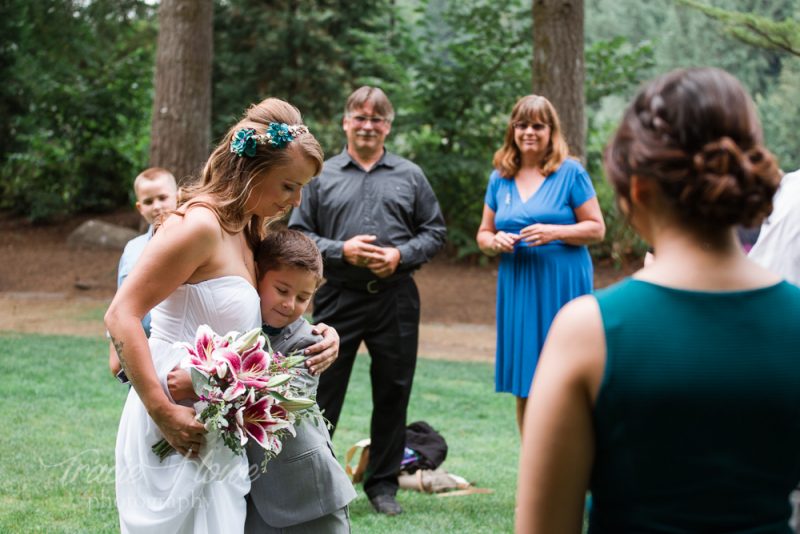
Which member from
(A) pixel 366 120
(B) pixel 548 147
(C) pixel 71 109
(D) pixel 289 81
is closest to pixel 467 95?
(D) pixel 289 81

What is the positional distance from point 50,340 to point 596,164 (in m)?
10.7

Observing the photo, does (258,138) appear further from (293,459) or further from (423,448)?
(423,448)

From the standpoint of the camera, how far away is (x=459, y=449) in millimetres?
7312

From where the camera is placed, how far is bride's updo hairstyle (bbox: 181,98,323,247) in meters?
2.99

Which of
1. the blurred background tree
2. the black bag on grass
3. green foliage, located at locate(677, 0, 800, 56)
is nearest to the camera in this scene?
the black bag on grass

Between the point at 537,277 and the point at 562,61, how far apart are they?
527 centimetres

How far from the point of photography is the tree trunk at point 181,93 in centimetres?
1214

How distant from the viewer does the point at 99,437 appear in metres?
6.89

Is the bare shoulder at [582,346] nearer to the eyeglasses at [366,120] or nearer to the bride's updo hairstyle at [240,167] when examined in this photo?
the bride's updo hairstyle at [240,167]

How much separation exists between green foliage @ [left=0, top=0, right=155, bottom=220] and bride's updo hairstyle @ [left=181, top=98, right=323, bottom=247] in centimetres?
1587

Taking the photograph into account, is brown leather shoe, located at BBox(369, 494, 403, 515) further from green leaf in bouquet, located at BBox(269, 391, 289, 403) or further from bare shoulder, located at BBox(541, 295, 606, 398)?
bare shoulder, located at BBox(541, 295, 606, 398)

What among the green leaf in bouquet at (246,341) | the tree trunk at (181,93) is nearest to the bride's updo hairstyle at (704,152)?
the green leaf in bouquet at (246,341)

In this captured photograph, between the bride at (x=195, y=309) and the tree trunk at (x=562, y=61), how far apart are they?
7532mm

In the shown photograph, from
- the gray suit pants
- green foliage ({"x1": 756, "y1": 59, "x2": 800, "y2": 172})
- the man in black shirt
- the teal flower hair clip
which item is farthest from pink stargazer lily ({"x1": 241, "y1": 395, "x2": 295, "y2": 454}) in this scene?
green foliage ({"x1": 756, "y1": 59, "x2": 800, "y2": 172})
